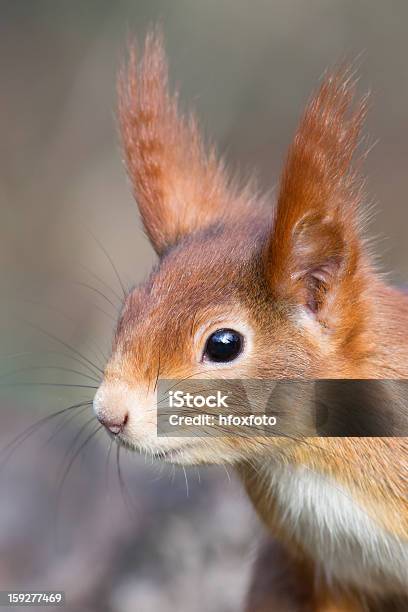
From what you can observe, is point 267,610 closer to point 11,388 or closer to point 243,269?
point 243,269

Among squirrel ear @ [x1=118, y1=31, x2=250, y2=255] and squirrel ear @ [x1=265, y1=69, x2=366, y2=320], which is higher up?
squirrel ear @ [x1=118, y1=31, x2=250, y2=255]

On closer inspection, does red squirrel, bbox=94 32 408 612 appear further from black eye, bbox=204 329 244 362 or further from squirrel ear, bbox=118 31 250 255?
squirrel ear, bbox=118 31 250 255

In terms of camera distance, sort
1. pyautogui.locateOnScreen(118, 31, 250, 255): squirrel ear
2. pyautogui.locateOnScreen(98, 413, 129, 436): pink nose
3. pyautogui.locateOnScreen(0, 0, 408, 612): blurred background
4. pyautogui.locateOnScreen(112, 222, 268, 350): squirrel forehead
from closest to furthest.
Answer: pyautogui.locateOnScreen(98, 413, 129, 436): pink nose < pyautogui.locateOnScreen(112, 222, 268, 350): squirrel forehead < pyautogui.locateOnScreen(118, 31, 250, 255): squirrel ear < pyautogui.locateOnScreen(0, 0, 408, 612): blurred background

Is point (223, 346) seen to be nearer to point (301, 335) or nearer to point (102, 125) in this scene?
point (301, 335)

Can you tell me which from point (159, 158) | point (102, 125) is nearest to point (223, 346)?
point (159, 158)

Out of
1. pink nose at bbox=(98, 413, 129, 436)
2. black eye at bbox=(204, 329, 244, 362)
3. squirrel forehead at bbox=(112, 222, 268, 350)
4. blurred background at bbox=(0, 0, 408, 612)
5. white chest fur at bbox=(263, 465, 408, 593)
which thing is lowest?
white chest fur at bbox=(263, 465, 408, 593)

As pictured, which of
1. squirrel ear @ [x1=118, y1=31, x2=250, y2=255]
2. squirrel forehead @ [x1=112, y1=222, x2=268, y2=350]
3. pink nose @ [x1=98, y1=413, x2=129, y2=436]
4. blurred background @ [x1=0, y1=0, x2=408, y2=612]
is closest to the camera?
pink nose @ [x1=98, y1=413, x2=129, y2=436]

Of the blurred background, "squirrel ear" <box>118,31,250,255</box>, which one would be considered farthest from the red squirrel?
the blurred background
